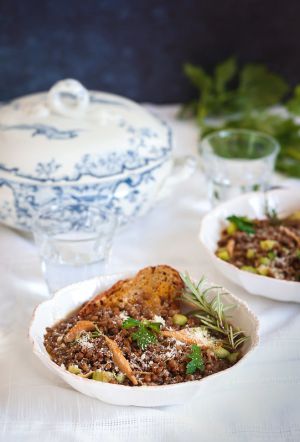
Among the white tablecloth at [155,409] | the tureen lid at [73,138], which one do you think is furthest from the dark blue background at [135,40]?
the white tablecloth at [155,409]

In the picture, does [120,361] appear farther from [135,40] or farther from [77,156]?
[135,40]

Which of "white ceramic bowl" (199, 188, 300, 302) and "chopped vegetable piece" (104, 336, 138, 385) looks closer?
"chopped vegetable piece" (104, 336, 138, 385)

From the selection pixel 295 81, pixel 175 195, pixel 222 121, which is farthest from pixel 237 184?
pixel 295 81

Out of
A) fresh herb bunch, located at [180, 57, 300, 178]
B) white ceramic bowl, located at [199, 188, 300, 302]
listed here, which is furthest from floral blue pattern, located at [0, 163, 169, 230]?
fresh herb bunch, located at [180, 57, 300, 178]

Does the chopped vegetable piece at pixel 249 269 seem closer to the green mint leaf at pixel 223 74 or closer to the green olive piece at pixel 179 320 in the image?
the green olive piece at pixel 179 320

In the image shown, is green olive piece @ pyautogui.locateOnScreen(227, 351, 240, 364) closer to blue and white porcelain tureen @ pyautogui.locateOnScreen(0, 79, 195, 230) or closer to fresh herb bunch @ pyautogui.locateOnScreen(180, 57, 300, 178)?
blue and white porcelain tureen @ pyautogui.locateOnScreen(0, 79, 195, 230)

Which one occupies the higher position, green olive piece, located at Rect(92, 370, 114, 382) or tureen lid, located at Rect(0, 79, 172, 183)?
tureen lid, located at Rect(0, 79, 172, 183)
